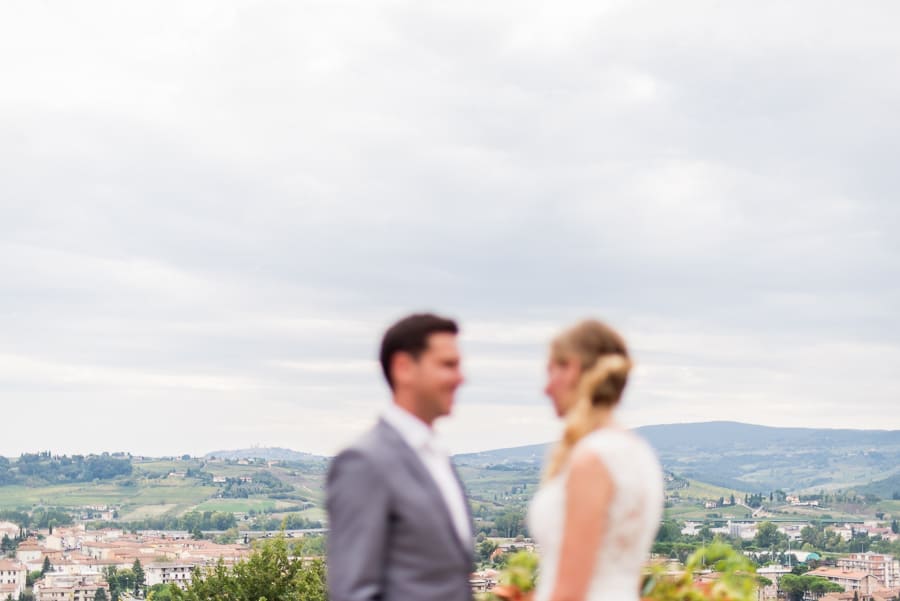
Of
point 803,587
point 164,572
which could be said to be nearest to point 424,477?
point 803,587

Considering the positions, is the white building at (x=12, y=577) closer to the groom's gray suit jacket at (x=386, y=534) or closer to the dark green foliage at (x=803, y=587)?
the dark green foliage at (x=803, y=587)

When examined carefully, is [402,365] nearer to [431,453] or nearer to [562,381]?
[431,453]

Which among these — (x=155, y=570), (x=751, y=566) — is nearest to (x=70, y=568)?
(x=155, y=570)

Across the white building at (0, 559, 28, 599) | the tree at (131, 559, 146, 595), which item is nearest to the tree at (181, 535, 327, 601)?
the tree at (131, 559, 146, 595)

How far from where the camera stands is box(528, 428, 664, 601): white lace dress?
3.39m

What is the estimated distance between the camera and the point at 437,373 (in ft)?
11.6

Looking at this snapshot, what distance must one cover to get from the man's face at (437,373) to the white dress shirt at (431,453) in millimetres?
66

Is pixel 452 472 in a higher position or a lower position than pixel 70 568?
higher

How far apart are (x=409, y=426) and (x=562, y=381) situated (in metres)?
0.48

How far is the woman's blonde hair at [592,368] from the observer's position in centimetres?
340

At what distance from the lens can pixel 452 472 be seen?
3.70 m

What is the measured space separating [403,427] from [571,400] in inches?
20.0

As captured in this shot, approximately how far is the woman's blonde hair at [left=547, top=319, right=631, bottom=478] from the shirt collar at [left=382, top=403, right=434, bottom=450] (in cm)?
42

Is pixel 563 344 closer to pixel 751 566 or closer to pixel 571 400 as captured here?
pixel 571 400
